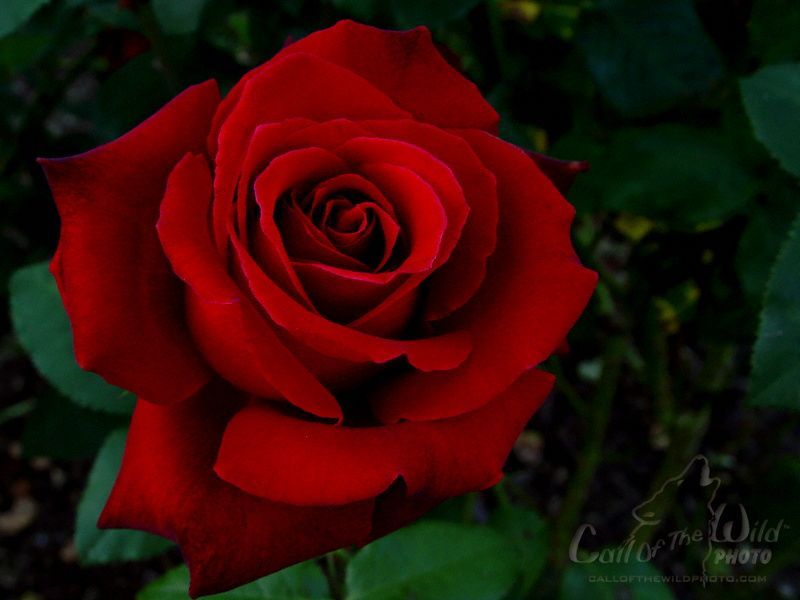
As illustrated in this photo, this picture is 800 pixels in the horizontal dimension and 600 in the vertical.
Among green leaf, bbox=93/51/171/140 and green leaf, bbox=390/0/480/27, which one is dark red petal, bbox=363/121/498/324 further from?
green leaf, bbox=93/51/171/140

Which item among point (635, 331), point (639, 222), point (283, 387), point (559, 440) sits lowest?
point (559, 440)

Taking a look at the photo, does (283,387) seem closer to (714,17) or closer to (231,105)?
(231,105)

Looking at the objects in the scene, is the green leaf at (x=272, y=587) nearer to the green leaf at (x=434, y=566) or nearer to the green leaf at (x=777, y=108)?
the green leaf at (x=434, y=566)

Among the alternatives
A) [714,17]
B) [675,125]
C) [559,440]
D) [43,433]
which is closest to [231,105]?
[675,125]

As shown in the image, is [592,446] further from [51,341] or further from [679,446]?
[51,341]

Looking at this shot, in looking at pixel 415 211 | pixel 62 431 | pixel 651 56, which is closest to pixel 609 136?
pixel 651 56

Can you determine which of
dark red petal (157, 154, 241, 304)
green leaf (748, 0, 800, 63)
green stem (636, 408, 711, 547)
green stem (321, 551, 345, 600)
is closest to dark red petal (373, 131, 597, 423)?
dark red petal (157, 154, 241, 304)
